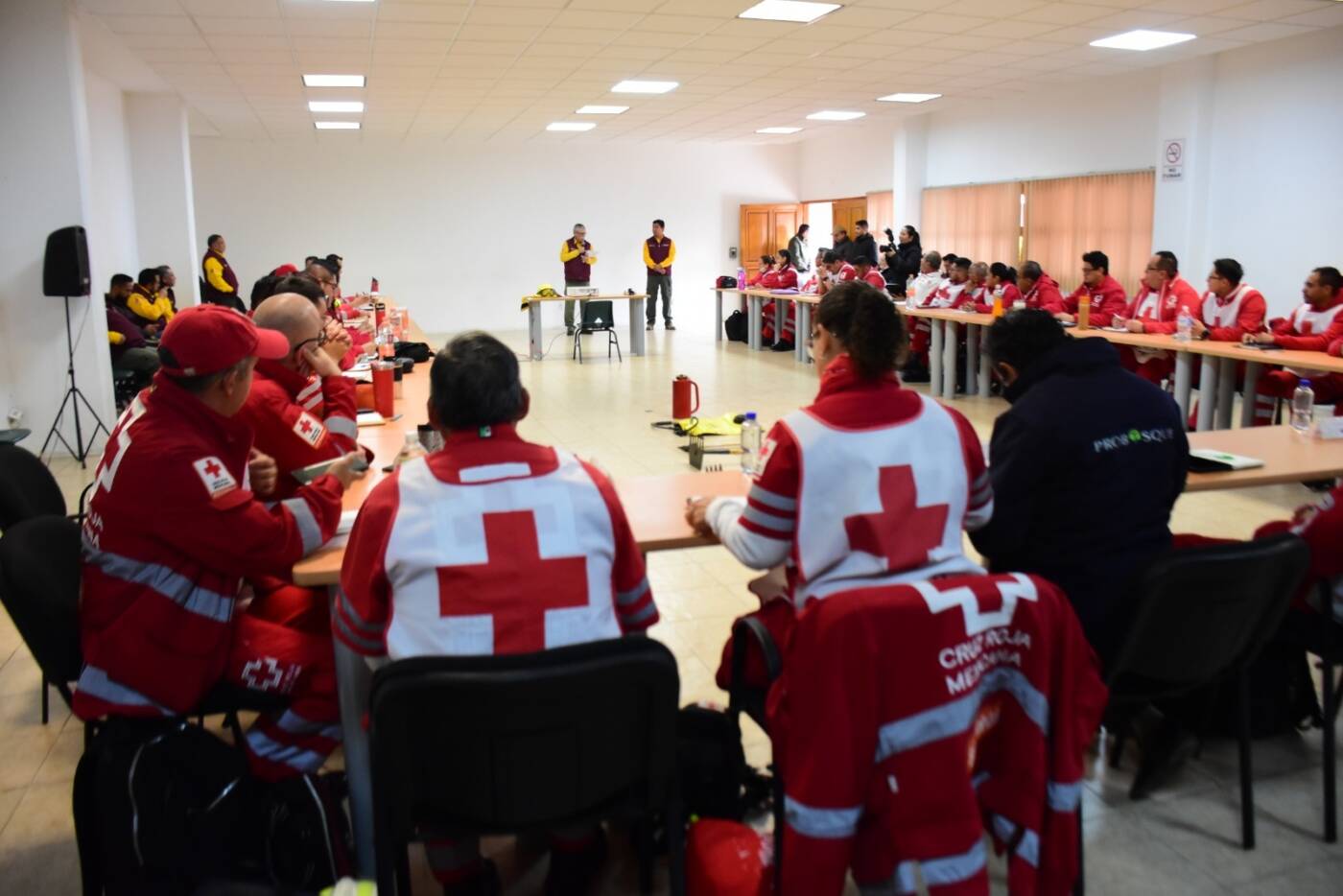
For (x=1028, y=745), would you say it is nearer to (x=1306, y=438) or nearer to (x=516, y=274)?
(x=1306, y=438)

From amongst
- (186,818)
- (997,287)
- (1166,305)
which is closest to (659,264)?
(997,287)

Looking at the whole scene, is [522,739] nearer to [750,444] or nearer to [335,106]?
[750,444]

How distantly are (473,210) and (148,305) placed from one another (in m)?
7.68

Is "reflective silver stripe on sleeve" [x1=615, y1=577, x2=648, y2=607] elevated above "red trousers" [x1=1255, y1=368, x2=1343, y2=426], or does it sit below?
above

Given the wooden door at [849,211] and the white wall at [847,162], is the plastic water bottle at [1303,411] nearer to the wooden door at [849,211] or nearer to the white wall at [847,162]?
the white wall at [847,162]

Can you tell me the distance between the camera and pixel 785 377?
986 cm

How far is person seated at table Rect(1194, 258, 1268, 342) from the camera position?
6273 mm

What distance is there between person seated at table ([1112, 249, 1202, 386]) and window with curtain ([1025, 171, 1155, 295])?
3.04 meters

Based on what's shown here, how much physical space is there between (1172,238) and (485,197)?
10002 mm

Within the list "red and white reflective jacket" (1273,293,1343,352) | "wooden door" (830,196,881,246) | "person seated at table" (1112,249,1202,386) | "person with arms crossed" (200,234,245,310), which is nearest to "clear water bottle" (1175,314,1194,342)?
"person seated at table" (1112,249,1202,386)

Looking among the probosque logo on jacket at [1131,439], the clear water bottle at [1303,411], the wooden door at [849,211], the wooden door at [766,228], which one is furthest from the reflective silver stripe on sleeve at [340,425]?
the wooden door at [766,228]

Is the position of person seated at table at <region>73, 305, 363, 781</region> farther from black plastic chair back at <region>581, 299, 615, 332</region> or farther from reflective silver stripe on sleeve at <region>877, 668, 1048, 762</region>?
black plastic chair back at <region>581, 299, 615, 332</region>

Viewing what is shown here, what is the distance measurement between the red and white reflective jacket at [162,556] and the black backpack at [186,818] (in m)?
0.09

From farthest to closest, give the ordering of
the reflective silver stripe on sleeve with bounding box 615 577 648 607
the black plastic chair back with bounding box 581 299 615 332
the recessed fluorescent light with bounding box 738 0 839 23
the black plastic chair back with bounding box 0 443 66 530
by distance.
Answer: the black plastic chair back with bounding box 581 299 615 332
the recessed fluorescent light with bounding box 738 0 839 23
the black plastic chair back with bounding box 0 443 66 530
the reflective silver stripe on sleeve with bounding box 615 577 648 607
